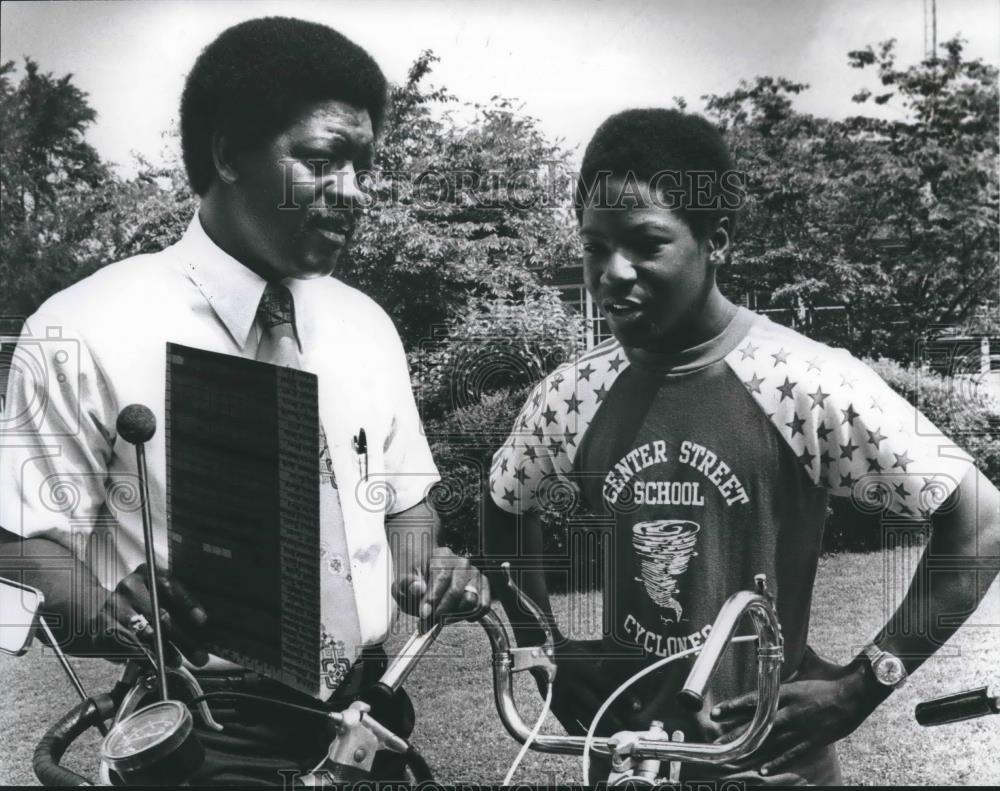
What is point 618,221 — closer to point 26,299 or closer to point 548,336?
point 548,336

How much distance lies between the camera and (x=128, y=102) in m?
3.49

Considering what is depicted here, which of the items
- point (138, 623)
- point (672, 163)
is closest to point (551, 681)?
point (138, 623)

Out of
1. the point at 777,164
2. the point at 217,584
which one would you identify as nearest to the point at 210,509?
the point at 217,584

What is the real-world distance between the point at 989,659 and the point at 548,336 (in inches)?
62.9

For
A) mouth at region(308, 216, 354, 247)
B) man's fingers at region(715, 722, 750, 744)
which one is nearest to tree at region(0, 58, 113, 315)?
mouth at region(308, 216, 354, 247)

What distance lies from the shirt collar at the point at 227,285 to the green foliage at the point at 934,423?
1779mm

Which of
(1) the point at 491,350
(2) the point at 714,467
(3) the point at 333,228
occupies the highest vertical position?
(3) the point at 333,228

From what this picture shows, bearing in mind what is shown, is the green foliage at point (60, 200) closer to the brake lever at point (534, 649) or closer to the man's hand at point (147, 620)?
the man's hand at point (147, 620)

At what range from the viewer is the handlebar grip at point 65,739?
8.98ft

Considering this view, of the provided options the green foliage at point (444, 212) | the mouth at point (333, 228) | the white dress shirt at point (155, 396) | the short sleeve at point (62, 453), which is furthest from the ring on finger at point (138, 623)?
the mouth at point (333, 228)

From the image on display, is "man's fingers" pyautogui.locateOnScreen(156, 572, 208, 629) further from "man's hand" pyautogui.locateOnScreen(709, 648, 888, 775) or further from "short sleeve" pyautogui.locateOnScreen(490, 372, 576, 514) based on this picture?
"man's hand" pyautogui.locateOnScreen(709, 648, 888, 775)

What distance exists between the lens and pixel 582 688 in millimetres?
3375

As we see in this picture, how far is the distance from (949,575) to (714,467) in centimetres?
74

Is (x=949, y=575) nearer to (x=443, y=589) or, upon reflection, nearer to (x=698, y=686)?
(x=698, y=686)
